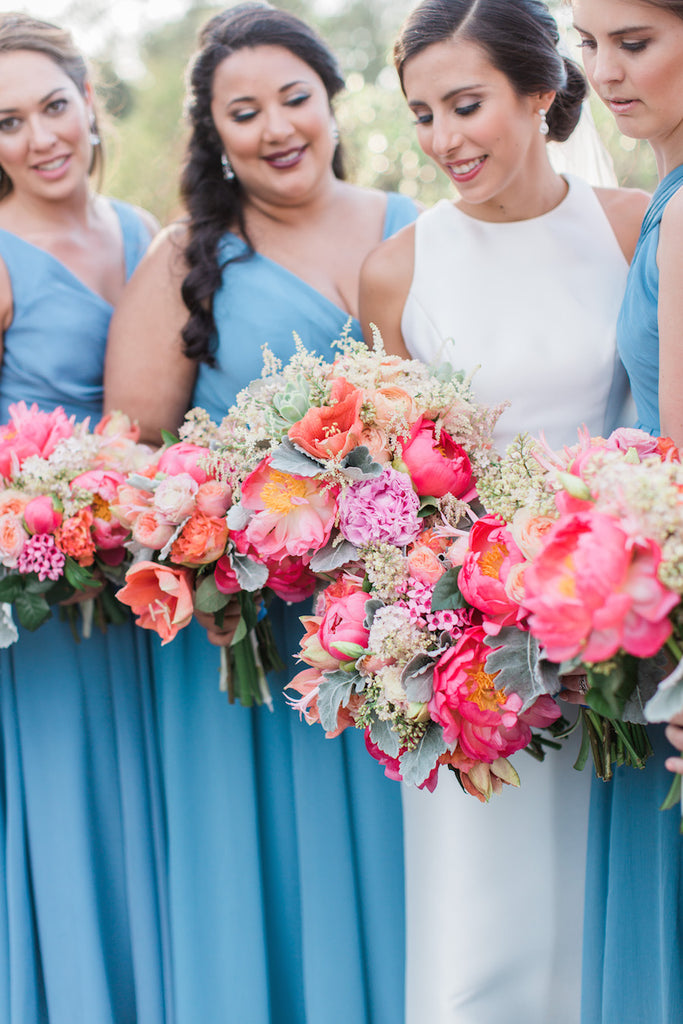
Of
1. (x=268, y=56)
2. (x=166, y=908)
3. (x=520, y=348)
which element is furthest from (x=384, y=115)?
(x=166, y=908)

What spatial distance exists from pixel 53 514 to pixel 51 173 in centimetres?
137

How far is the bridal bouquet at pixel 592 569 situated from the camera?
4.38 ft

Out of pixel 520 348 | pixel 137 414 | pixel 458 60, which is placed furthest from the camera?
pixel 137 414

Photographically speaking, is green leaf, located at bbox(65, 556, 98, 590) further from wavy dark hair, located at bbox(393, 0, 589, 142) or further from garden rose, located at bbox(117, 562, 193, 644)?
wavy dark hair, located at bbox(393, 0, 589, 142)

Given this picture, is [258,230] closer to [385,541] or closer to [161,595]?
[161,595]

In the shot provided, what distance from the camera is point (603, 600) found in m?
A: 1.33

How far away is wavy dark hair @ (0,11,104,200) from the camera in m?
3.00

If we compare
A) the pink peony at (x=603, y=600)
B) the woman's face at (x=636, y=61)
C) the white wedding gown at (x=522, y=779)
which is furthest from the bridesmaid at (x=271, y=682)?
the pink peony at (x=603, y=600)

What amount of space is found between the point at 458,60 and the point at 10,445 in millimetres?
1483

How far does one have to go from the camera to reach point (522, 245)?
2.58 m

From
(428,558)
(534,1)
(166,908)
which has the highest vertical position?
(534,1)

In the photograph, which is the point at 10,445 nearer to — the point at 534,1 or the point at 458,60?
the point at 458,60

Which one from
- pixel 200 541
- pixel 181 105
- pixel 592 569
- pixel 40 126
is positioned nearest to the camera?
pixel 592 569

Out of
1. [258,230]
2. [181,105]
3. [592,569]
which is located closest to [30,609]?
[258,230]
